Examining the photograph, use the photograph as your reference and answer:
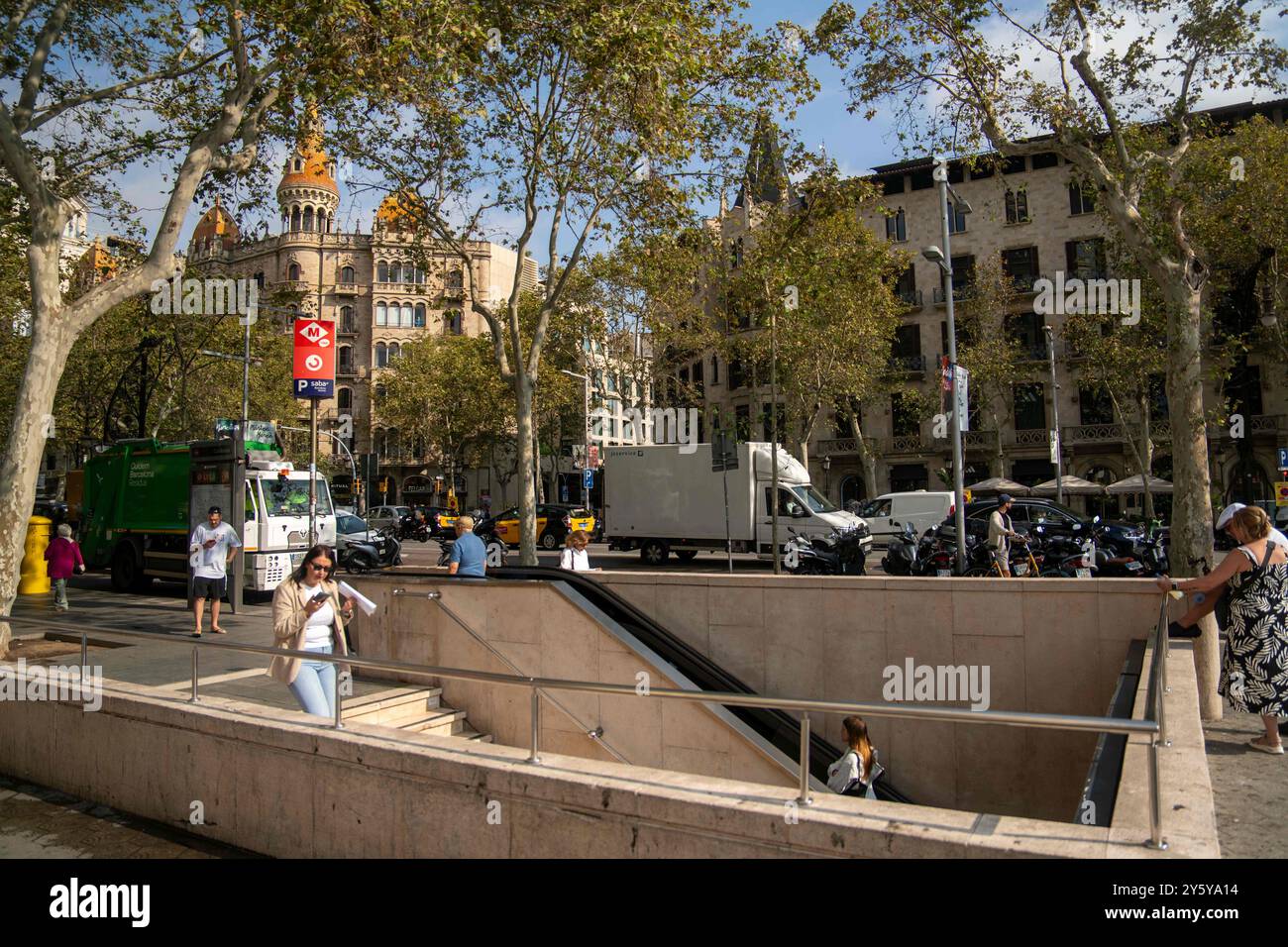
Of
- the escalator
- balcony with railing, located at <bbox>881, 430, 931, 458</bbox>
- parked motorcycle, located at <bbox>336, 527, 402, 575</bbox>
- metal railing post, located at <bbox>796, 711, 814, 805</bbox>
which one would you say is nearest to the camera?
metal railing post, located at <bbox>796, 711, 814, 805</bbox>

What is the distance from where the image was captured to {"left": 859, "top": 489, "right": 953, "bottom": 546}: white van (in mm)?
26859

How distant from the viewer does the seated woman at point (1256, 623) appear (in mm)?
5598

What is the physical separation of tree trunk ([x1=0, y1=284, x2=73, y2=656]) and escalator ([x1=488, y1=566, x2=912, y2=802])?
16.9 ft

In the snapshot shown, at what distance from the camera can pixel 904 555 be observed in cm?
1989

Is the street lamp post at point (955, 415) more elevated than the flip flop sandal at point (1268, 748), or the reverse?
the street lamp post at point (955, 415)

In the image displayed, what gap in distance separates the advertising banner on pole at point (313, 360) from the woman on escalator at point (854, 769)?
27.5 ft

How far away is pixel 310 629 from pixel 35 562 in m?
15.4

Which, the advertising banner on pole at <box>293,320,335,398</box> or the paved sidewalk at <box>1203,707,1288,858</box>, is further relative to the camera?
the advertising banner on pole at <box>293,320,335,398</box>

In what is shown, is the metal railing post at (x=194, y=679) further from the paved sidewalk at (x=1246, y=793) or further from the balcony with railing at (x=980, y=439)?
the balcony with railing at (x=980, y=439)

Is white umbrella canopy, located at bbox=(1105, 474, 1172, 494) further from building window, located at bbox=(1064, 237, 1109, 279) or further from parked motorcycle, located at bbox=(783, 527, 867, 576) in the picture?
parked motorcycle, located at bbox=(783, 527, 867, 576)

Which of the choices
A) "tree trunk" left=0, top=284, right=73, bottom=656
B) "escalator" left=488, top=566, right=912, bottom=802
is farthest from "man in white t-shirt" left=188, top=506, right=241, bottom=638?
"escalator" left=488, top=566, right=912, bottom=802

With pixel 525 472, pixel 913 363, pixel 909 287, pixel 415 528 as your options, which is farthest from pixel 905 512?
pixel 909 287

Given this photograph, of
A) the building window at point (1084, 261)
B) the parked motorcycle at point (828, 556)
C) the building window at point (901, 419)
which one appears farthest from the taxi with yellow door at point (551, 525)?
the building window at point (1084, 261)
